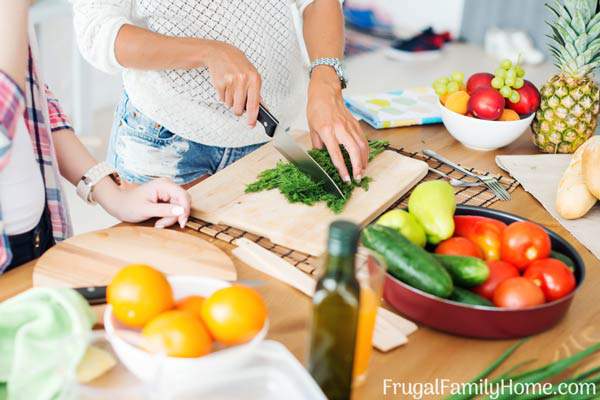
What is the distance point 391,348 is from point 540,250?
31cm

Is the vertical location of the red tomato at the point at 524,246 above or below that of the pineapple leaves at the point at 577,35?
below

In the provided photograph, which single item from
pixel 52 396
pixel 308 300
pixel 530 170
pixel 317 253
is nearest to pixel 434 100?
pixel 530 170

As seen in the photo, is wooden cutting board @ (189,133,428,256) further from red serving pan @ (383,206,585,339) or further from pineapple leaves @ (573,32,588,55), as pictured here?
pineapple leaves @ (573,32,588,55)

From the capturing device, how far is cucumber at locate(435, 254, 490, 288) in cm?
117

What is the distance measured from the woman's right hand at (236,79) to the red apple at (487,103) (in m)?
0.56

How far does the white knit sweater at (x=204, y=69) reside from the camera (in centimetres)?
180

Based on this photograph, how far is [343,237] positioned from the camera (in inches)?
31.4

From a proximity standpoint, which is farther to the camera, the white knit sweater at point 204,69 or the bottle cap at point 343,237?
the white knit sweater at point 204,69

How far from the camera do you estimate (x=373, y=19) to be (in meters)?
5.54

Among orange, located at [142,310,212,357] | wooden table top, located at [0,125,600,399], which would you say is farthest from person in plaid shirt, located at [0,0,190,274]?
orange, located at [142,310,212,357]

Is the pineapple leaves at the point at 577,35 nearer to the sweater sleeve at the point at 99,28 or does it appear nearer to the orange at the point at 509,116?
the orange at the point at 509,116

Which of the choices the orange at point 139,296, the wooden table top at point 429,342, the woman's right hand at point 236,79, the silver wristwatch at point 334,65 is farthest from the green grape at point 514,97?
the orange at point 139,296

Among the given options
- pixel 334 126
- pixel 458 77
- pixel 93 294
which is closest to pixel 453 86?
pixel 458 77

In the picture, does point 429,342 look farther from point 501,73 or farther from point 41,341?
point 501,73
